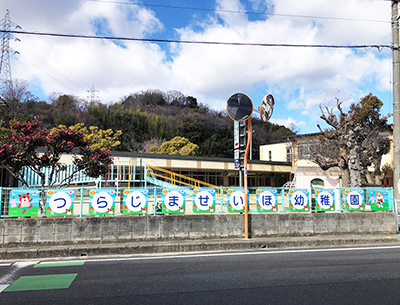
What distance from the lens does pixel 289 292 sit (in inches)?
207

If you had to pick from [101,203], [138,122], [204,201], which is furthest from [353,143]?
[138,122]

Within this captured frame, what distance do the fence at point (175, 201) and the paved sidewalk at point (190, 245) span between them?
3.23 ft

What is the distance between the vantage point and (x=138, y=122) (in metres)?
57.7

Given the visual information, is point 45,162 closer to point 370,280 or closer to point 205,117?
point 370,280

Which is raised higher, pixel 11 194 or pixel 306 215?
pixel 11 194

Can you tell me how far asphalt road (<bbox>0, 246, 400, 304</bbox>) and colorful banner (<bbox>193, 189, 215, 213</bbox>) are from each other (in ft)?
6.23

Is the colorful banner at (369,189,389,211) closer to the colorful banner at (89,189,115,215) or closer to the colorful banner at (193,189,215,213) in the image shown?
the colorful banner at (193,189,215,213)

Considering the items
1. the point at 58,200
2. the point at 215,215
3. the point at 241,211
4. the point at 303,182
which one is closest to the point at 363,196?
the point at 241,211

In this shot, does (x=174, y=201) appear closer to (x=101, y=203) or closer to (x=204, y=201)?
(x=204, y=201)

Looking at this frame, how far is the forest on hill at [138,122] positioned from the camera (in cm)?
4781

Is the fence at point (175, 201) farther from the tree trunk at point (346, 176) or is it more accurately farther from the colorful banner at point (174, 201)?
the tree trunk at point (346, 176)

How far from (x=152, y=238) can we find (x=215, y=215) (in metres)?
2.12

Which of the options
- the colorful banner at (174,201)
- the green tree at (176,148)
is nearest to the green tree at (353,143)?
the colorful banner at (174,201)

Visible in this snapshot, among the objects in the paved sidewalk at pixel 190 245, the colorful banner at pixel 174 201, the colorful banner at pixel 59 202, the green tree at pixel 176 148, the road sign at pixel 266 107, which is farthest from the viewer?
the green tree at pixel 176 148
